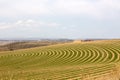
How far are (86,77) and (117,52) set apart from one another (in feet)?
68.7

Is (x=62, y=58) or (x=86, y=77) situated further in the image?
(x=62, y=58)

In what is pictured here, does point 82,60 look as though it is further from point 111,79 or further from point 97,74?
point 111,79

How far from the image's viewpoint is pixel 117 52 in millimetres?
41812

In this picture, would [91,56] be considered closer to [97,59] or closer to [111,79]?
[97,59]

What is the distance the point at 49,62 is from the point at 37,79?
18.0m

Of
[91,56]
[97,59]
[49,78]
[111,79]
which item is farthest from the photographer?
[91,56]

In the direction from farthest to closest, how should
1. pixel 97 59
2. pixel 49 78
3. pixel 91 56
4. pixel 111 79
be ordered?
1. pixel 91 56
2. pixel 97 59
3. pixel 49 78
4. pixel 111 79

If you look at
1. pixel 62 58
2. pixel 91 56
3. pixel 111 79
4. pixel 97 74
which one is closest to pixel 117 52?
pixel 91 56

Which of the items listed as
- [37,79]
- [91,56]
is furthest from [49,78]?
[91,56]

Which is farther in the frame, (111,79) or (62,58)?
(62,58)

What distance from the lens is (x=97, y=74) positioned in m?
23.5

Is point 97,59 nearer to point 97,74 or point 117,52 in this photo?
point 117,52

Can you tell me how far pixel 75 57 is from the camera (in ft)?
138

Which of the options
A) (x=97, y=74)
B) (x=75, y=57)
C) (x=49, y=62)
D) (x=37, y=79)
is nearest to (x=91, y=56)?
(x=75, y=57)
